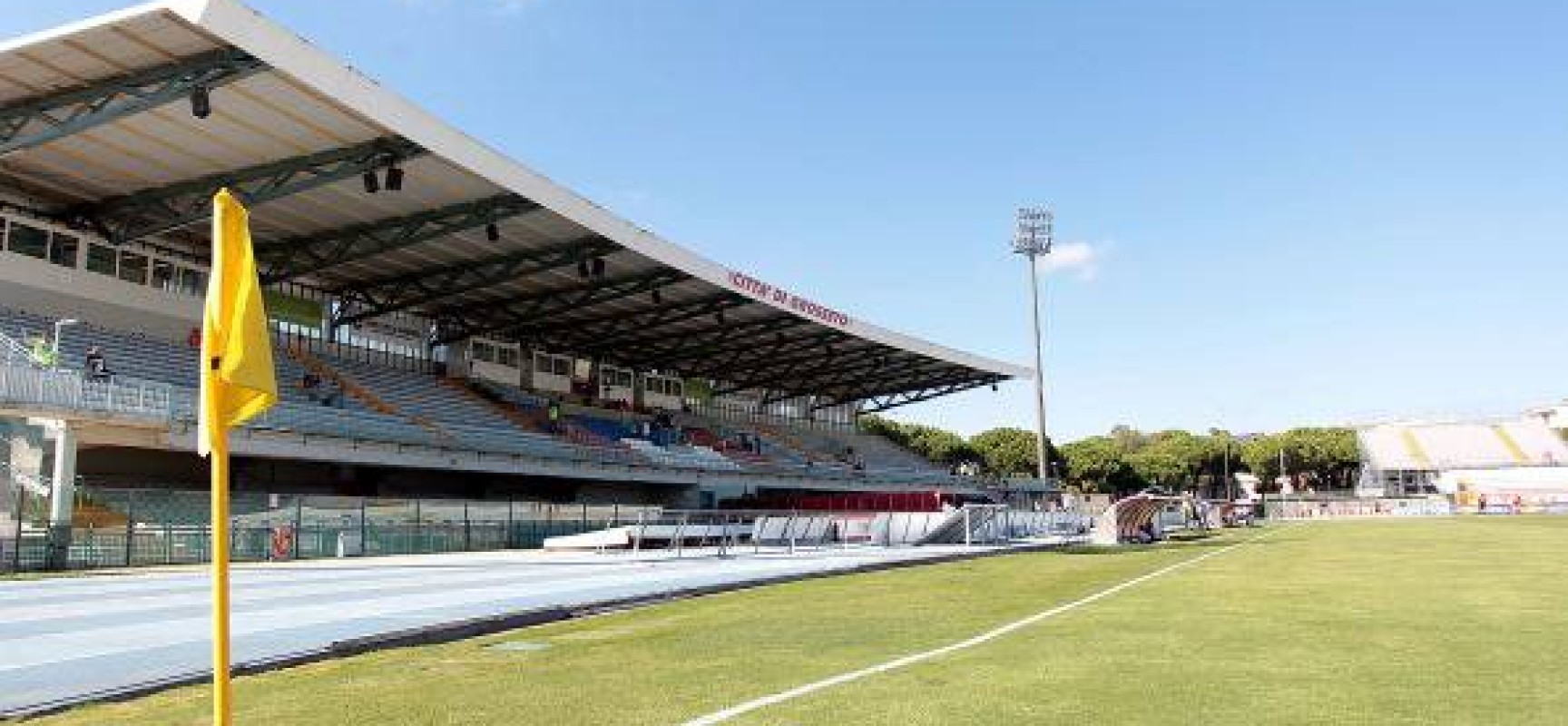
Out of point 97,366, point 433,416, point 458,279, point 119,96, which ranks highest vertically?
point 119,96

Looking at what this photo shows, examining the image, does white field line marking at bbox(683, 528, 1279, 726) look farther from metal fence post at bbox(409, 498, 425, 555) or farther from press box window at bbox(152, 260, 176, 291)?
press box window at bbox(152, 260, 176, 291)

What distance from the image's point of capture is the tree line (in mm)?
110062

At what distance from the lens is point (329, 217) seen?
3212 cm

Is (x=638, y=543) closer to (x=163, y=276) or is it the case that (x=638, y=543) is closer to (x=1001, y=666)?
(x=163, y=276)

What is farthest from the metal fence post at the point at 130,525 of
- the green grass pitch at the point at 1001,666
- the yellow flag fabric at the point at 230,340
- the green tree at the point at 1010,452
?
the green tree at the point at 1010,452

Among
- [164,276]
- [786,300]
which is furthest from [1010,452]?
[164,276]

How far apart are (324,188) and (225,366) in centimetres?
2867

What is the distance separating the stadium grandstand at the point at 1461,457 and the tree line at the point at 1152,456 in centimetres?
368

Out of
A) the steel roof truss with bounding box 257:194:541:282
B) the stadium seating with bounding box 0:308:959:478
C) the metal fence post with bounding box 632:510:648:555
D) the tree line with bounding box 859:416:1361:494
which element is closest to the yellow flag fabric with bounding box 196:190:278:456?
the metal fence post with bounding box 632:510:648:555

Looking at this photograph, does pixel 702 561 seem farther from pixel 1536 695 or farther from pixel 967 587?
pixel 1536 695

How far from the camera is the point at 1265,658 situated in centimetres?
708

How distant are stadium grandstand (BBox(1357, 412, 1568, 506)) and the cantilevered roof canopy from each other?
253 feet

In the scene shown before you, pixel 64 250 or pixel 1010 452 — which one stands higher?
pixel 64 250

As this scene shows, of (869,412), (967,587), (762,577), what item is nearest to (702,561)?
(762,577)
